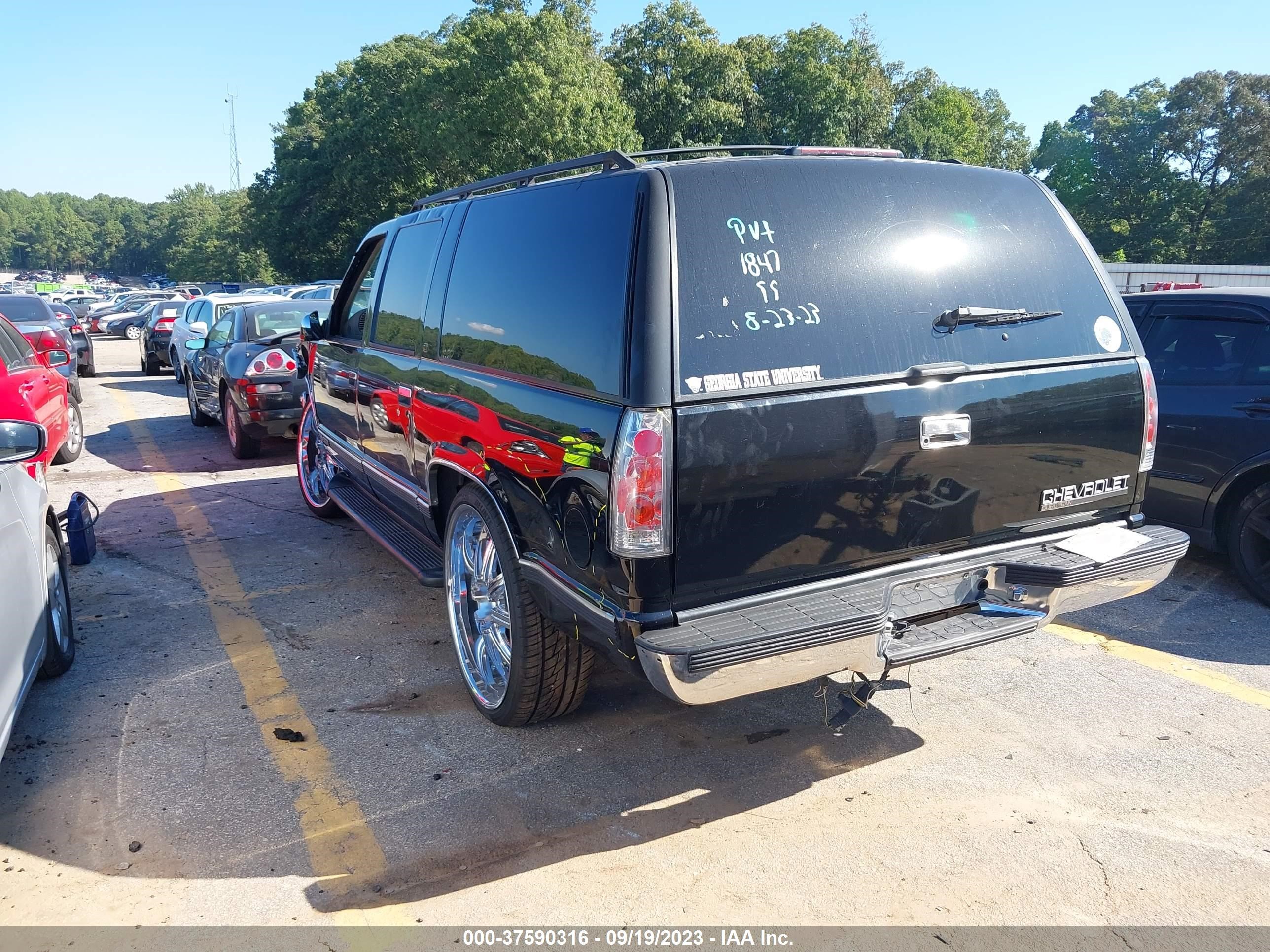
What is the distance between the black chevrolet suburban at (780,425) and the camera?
9.82 feet

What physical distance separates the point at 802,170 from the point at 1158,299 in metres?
3.95

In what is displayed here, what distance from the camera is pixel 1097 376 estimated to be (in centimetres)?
367

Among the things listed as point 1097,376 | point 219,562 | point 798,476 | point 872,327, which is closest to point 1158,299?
point 1097,376

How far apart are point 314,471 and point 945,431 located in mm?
5542

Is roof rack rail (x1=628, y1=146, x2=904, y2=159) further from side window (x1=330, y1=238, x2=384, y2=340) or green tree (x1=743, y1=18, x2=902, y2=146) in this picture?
green tree (x1=743, y1=18, x2=902, y2=146)

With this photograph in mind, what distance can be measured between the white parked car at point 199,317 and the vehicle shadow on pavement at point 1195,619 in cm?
1220

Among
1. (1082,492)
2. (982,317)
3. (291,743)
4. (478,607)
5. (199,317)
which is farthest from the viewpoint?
(199,317)

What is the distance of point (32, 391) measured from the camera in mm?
7965

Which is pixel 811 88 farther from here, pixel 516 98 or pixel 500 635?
pixel 500 635

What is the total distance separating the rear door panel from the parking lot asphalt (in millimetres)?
885

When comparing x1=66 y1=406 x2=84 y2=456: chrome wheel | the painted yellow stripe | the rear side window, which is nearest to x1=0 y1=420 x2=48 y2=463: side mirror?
the painted yellow stripe

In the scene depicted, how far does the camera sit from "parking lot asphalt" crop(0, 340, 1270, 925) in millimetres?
2967

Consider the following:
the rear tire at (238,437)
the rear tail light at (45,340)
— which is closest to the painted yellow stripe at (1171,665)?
the rear tire at (238,437)

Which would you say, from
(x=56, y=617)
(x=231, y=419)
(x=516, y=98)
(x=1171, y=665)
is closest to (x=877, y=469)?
(x=1171, y=665)
